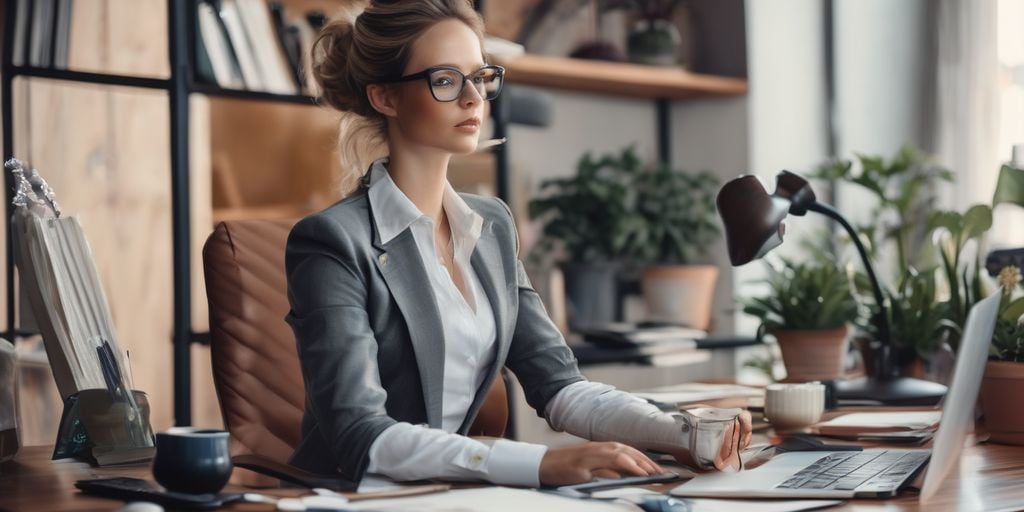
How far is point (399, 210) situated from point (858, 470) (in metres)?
0.67

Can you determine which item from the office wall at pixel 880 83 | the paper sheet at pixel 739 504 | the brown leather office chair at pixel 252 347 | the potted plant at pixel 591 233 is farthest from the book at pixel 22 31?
the office wall at pixel 880 83

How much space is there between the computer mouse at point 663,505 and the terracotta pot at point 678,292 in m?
2.54

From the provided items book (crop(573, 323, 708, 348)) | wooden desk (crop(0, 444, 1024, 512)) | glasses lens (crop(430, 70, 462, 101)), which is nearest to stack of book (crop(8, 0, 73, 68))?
wooden desk (crop(0, 444, 1024, 512))

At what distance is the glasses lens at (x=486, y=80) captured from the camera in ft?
4.96

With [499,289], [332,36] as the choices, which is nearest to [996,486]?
[499,289]

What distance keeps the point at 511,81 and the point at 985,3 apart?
1515 millimetres

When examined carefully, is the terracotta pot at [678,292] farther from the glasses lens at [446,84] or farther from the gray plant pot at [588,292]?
the glasses lens at [446,84]

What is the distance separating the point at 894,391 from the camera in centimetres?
187

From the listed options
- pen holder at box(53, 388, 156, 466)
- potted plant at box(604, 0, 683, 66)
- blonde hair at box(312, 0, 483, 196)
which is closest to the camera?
pen holder at box(53, 388, 156, 466)

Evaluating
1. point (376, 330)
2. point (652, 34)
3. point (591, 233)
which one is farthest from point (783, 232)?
point (652, 34)

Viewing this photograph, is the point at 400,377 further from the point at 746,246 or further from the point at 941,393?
the point at 941,393

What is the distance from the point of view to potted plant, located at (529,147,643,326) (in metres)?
3.52

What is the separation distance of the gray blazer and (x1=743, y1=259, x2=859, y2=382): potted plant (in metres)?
0.63

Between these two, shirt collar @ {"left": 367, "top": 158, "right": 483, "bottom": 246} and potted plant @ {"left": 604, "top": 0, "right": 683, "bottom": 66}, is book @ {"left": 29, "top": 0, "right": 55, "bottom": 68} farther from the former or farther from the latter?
potted plant @ {"left": 604, "top": 0, "right": 683, "bottom": 66}
